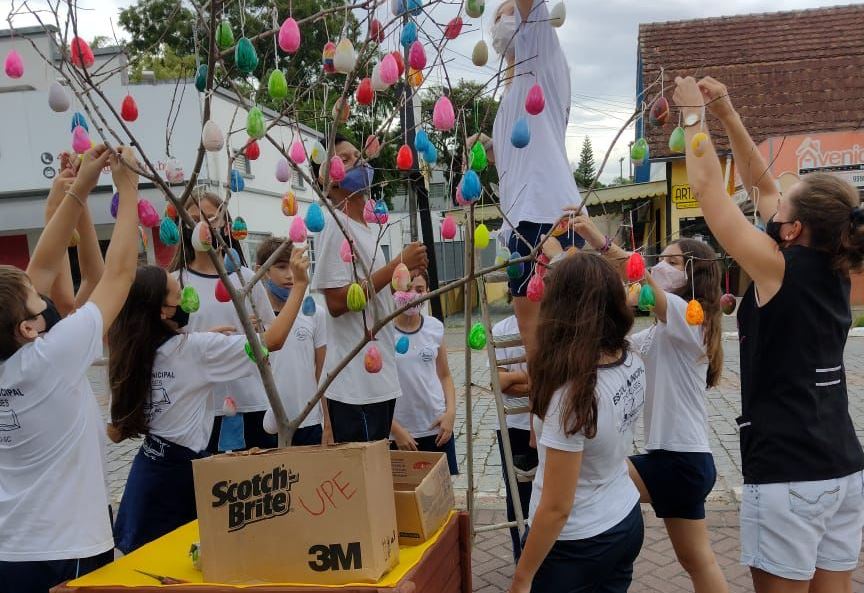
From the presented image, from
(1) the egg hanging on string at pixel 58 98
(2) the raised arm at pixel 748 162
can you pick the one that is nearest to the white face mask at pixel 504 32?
(2) the raised arm at pixel 748 162

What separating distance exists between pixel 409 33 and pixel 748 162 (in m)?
1.48

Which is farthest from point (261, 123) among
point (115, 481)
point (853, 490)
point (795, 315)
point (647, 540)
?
point (115, 481)

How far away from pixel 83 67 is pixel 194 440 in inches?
58.6

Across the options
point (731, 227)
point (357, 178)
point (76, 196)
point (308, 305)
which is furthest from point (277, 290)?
point (731, 227)

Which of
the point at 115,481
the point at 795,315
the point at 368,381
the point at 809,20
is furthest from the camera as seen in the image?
the point at 809,20

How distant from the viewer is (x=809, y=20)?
17.8 metres

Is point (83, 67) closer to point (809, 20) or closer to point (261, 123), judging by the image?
point (261, 123)

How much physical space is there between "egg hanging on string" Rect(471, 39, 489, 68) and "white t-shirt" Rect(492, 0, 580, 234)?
0.56 m

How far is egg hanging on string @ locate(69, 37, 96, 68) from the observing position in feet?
6.17

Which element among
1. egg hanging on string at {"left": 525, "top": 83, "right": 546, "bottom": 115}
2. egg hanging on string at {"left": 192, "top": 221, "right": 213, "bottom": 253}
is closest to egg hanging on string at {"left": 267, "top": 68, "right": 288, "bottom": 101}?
egg hanging on string at {"left": 192, "top": 221, "right": 213, "bottom": 253}

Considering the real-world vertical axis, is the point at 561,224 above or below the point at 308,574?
above

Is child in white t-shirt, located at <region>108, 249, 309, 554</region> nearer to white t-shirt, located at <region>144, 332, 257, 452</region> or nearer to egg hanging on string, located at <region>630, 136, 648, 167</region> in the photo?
white t-shirt, located at <region>144, 332, 257, 452</region>

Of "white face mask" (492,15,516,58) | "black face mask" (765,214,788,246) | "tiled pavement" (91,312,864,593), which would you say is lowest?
"tiled pavement" (91,312,864,593)

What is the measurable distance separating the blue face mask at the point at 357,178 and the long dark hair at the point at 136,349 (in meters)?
0.83
